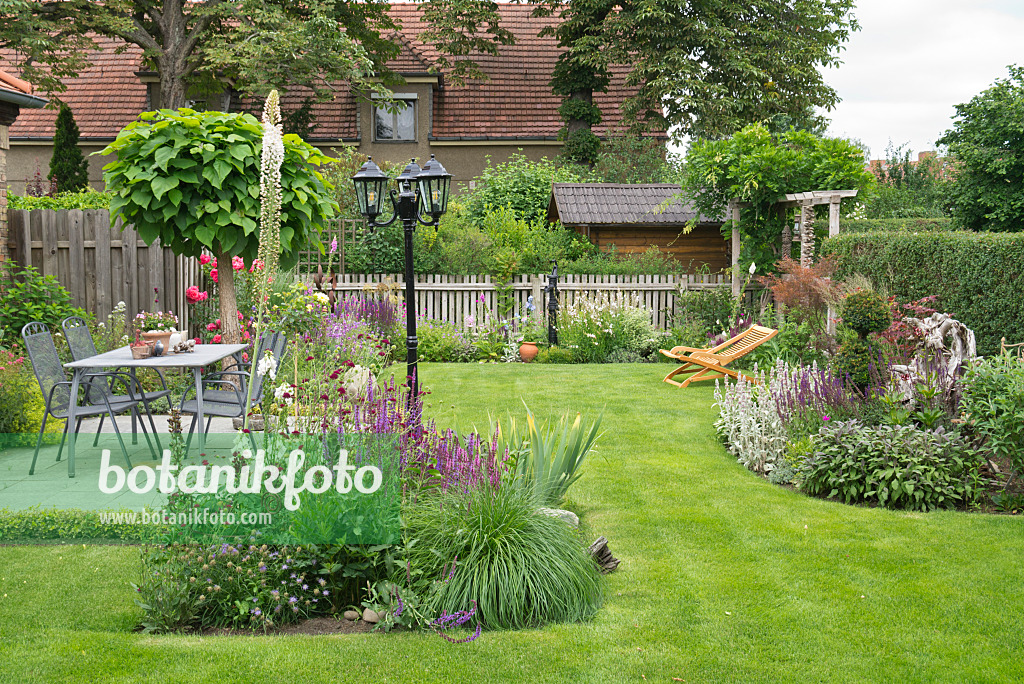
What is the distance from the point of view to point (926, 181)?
Answer: 87.0 ft

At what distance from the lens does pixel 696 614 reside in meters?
3.95

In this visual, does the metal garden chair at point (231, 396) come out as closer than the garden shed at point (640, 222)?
Yes

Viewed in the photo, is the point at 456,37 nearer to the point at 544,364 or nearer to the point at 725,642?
the point at 544,364

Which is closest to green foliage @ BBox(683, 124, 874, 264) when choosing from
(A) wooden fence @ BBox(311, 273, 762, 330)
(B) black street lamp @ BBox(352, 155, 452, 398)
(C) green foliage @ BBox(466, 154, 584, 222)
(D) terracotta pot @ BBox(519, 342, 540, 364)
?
(A) wooden fence @ BBox(311, 273, 762, 330)

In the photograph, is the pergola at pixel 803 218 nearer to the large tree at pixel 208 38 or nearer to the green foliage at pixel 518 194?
the green foliage at pixel 518 194

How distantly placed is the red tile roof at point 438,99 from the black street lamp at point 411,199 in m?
16.0

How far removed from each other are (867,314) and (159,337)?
5870 millimetres

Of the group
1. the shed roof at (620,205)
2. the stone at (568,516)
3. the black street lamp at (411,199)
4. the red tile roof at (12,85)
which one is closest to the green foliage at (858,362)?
the stone at (568,516)

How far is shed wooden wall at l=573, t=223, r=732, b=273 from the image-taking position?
51.5 ft

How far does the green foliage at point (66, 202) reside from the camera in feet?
35.3

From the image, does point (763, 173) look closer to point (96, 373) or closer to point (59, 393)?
point (96, 373)

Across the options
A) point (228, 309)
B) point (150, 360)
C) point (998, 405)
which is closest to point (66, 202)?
point (228, 309)

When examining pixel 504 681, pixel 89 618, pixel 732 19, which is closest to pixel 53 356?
pixel 89 618

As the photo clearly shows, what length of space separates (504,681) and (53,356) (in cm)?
491
